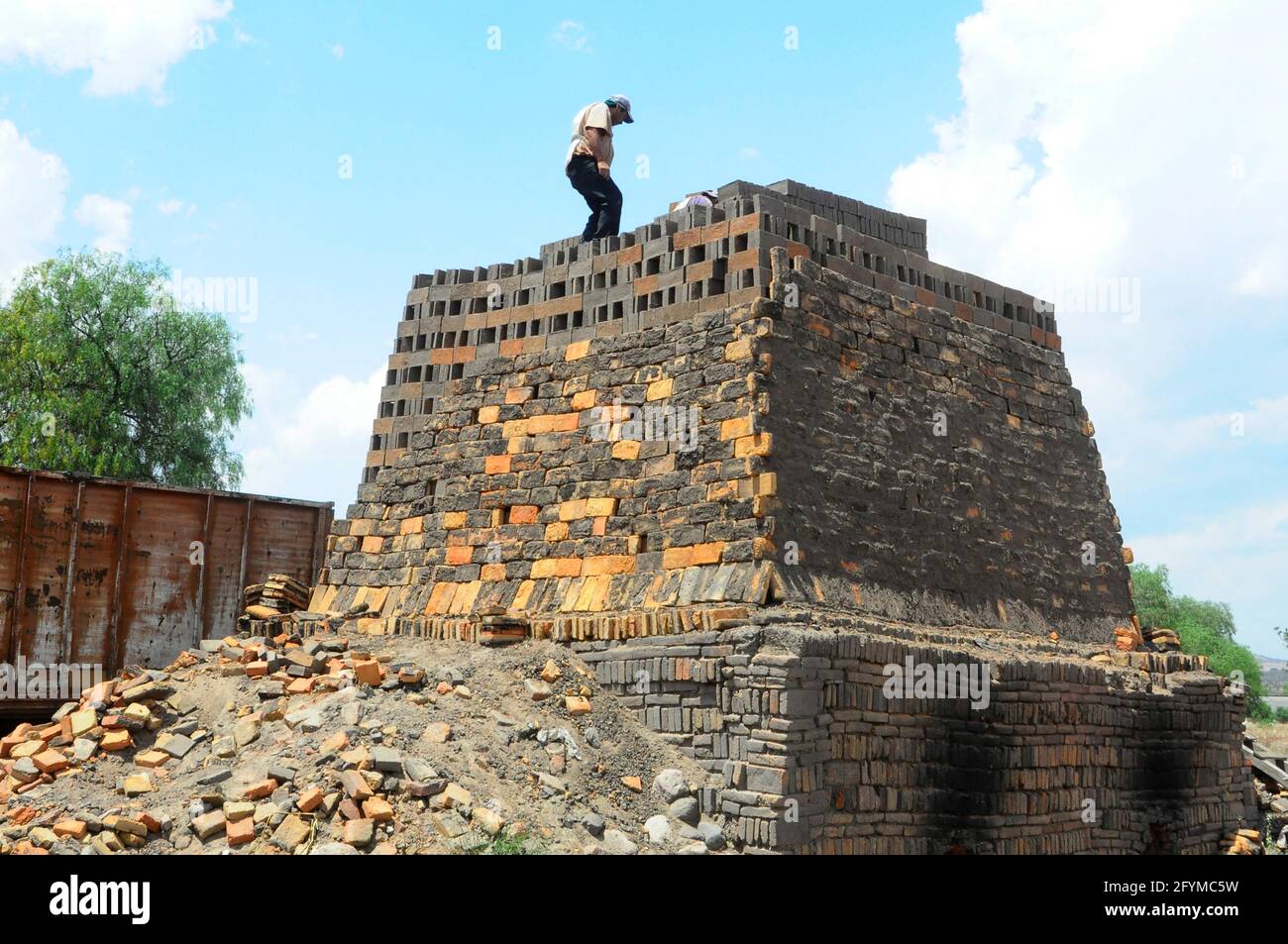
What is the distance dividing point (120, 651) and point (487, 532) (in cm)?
409

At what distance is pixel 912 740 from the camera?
34.0 ft

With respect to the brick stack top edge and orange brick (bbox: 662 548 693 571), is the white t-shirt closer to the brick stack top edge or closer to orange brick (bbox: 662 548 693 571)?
the brick stack top edge

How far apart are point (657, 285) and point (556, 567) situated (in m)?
3.02

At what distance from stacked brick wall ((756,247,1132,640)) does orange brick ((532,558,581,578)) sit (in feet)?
7.47

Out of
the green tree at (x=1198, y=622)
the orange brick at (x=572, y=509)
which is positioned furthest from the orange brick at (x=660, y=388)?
the green tree at (x=1198, y=622)

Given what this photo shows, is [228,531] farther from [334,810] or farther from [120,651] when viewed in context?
[334,810]

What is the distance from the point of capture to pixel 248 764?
9.55m

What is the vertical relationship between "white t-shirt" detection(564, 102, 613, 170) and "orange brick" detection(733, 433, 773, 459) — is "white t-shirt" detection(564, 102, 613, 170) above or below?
above

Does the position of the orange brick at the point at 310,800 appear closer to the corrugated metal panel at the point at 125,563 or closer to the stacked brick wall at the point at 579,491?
the stacked brick wall at the point at 579,491

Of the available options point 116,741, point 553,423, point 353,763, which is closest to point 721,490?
point 553,423

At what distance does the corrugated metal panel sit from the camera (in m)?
12.4

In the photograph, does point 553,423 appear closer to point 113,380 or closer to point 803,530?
point 803,530

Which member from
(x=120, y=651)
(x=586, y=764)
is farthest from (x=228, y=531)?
(x=586, y=764)

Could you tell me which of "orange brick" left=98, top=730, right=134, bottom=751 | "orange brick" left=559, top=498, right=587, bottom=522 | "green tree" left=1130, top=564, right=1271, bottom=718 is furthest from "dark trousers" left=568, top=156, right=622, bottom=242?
"green tree" left=1130, top=564, right=1271, bottom=718
